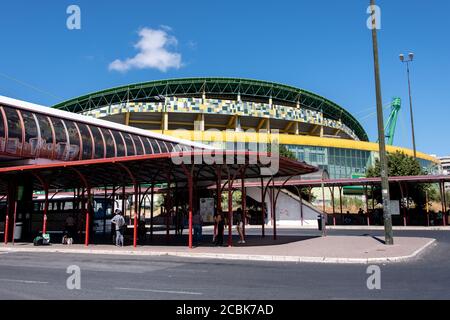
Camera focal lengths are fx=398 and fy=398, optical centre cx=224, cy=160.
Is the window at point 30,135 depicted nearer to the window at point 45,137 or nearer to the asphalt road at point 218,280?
the window at point 45,137

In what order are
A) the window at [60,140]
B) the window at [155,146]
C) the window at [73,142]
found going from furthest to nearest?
the window at [155,146] < the window at [73,142] < the window at [60,140]

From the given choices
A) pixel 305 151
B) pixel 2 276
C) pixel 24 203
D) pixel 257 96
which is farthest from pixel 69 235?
pixel 257 96

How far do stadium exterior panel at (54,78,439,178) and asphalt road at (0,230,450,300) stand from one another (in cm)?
4498

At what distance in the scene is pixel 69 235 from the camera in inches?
843

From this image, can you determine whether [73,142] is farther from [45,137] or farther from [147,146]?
[147,146]

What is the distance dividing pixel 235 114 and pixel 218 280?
56.5 metres

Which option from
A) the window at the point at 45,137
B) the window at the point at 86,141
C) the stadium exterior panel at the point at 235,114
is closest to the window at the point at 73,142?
the window at the point at 86,141

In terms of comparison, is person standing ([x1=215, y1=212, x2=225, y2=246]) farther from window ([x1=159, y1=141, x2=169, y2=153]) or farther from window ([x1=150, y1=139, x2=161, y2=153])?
window ([x1=159, y1=141, x2=169, y2=153])

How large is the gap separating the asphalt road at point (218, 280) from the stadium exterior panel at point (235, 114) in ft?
148

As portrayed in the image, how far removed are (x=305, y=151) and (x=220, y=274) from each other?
5193 centimetres

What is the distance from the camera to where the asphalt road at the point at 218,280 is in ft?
24.7

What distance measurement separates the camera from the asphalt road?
7.54m

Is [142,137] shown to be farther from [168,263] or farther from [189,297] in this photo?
[189,297]

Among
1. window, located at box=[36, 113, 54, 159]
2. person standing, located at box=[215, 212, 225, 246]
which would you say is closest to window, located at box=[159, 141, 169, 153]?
window, located at box=[36, 113, 54, 159]
